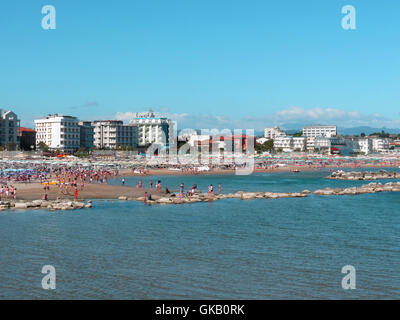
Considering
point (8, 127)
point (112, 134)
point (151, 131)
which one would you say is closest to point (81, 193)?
point (8, 127)

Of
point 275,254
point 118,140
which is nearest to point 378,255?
point 275,254

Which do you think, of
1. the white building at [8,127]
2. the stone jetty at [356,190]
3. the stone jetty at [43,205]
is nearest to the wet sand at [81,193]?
the stone jetty at [43,205]

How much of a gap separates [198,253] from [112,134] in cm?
11852

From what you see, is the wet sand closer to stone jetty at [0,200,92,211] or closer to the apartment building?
stone jetty at [0,200,92,211]

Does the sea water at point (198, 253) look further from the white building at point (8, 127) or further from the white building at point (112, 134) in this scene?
the white building at point (112, 134)

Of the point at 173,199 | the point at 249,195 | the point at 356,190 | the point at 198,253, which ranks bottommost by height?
the point at 356,190

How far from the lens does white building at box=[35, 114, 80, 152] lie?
12056cm

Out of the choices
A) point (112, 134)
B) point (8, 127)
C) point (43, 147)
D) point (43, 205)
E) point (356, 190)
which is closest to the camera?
point (43, 205)

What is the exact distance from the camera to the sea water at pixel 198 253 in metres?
16.0

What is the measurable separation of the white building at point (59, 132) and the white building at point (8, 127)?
36.3 feet

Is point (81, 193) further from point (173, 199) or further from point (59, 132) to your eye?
point (59, 132)

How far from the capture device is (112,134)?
448ft

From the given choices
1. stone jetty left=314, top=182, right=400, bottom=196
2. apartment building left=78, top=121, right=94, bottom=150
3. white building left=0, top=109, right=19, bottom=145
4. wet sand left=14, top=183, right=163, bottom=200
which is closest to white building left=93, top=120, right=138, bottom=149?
apartment building left=78, top=121, right=94, bottom=150
